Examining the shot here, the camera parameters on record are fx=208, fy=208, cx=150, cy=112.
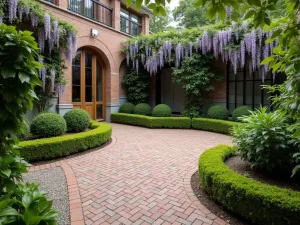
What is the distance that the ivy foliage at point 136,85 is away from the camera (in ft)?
38.9

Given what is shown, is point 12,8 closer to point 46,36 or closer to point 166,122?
point 46,36

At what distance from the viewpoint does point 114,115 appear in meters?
11.0

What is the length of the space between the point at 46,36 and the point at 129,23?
6.80 meters

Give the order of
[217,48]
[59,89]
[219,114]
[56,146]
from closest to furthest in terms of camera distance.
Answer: [56,146], [59,89], [219,114], [217,48]

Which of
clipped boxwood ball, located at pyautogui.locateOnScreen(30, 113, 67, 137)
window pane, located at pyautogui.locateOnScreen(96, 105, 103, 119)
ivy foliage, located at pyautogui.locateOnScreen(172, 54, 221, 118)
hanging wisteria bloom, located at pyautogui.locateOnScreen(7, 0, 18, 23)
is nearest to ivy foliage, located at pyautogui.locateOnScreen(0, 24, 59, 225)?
clipped boxwood ball, located at pyautogui.locateOnScreen(30, 113, 67, 137)

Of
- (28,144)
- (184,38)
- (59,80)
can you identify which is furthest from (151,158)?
(184,38)

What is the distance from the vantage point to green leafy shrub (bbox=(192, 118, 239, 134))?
803cm

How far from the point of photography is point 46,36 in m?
7.12

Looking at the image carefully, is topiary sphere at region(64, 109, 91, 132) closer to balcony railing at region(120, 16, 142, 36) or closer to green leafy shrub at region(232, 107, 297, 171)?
green leafy shrub at region(232, 107, 297, 171)

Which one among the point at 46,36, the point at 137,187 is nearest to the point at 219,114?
the point at 137,187

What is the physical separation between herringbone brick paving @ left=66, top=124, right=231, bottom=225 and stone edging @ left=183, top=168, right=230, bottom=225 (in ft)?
0.04

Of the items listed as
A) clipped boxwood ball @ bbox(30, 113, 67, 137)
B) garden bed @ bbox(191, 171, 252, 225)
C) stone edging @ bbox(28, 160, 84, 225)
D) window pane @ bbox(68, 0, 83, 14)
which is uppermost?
window pane @ bbox(68, 0, 83, 14)

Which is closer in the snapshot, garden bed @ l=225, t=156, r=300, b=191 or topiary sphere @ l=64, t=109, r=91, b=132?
garden bed @ l=225, t=156, r=300, b=191

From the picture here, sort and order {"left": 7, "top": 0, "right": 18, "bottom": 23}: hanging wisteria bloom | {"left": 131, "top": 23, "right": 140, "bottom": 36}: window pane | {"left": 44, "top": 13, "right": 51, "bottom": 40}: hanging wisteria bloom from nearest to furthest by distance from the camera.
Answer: {"left": 7, "top": 0, "right": 18, "bottom": 23}: hanging wisteria bloom → {"left": 44, "top": 13, "right": 51, "bottom": 40}: hanging wisteria bloom → {"left": 131, "top": 23, "right": 140, "bottom": 36}: window pane
